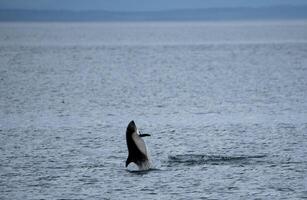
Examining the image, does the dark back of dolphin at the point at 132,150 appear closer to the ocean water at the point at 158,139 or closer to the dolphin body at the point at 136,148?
the dolphin body at the point at 136,148

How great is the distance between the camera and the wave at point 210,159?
921 inches

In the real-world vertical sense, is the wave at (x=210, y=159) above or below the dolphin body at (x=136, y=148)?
below

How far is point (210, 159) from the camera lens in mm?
23953

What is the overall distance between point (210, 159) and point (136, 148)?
10.6 ft

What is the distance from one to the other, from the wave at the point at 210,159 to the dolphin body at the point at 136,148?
3.85ft

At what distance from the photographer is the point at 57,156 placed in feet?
81.0

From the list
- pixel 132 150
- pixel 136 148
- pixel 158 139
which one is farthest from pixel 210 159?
pixel 158 139

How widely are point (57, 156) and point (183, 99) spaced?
19.2 metres

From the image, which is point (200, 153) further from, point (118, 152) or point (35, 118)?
point (35, 118)

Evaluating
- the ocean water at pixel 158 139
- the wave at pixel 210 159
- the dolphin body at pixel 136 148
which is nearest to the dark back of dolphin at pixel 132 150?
the dolphin body at pixel 136 148

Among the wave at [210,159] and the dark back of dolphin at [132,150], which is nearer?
the dark back of dolphin at [132,150]

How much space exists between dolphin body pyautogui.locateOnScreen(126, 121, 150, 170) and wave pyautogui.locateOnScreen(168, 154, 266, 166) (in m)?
1.17

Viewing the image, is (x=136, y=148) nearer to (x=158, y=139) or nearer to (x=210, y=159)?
(x=210, y=159)

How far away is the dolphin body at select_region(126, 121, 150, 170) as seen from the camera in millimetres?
21547
